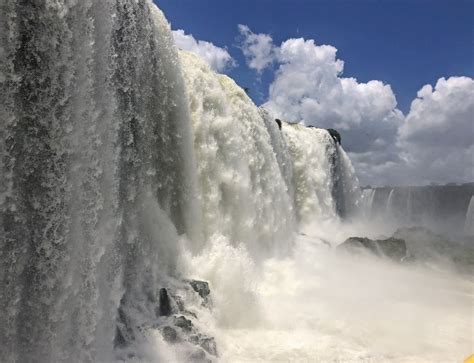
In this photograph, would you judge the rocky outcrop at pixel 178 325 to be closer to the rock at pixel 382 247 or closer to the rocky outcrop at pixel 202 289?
the rocky outcrop at pixel 202 289

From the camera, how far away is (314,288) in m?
13.5

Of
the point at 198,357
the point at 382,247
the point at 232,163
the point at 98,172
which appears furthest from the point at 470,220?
the point at 98,172

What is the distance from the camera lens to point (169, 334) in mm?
7684

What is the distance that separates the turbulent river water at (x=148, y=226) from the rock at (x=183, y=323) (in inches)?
8.6

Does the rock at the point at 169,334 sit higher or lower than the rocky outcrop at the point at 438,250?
lower

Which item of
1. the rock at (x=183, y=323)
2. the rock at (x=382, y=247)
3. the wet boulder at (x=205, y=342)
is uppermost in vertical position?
the rock at (x=382, y=247)

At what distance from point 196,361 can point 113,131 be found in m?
3.84

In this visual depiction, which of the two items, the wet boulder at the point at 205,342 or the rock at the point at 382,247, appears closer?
the wet boulder at the point at 205,342

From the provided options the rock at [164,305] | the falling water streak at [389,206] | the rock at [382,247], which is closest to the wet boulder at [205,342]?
the rock at [164,305]

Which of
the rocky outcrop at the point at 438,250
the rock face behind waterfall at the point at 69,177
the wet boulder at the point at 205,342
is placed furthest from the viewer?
the rocky outcrop at the point at 438,250

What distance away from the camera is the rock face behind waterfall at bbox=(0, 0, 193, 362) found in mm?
5266

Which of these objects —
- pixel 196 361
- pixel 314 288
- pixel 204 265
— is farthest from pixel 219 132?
pixel 196 361

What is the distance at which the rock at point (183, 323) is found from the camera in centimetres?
793

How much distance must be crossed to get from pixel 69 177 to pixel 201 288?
4098 millimetres
